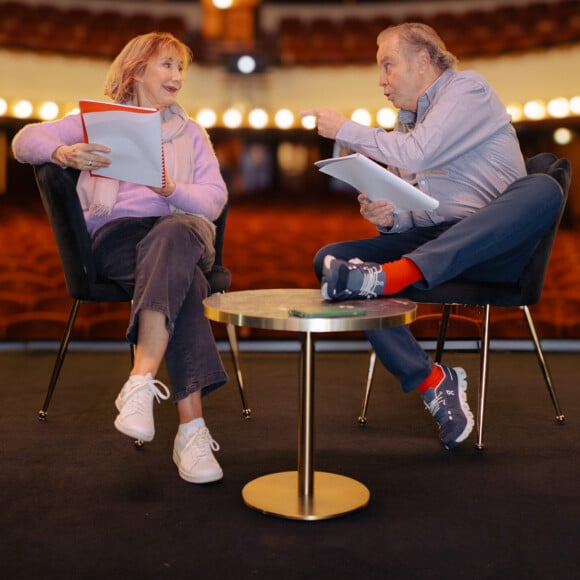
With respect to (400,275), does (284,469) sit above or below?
below

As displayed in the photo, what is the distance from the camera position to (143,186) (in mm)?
1709

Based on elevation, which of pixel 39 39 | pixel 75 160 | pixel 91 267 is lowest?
pixel 91 267

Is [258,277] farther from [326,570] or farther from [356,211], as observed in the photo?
[356,211]

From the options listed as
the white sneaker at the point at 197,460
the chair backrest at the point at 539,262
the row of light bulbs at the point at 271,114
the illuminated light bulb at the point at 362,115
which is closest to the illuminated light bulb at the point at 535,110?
the row of light bulbs at the point at 271,114

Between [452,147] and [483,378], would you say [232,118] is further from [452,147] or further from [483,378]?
[483,378]

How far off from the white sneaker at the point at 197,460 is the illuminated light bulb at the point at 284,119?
7.54m

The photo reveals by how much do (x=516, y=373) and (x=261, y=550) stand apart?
1.49 meters

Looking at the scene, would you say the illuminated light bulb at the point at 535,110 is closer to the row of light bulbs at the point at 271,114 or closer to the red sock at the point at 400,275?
the row of light bulbs at the point at 271,114

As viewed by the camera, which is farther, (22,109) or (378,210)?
(22,109)

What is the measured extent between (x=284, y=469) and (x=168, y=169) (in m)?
0.69

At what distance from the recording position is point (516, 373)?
2.38 meters

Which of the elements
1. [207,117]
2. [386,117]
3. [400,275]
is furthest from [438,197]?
[207,117]

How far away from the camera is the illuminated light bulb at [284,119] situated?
28.3ft

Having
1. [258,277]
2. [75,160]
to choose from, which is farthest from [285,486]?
[258,277]
